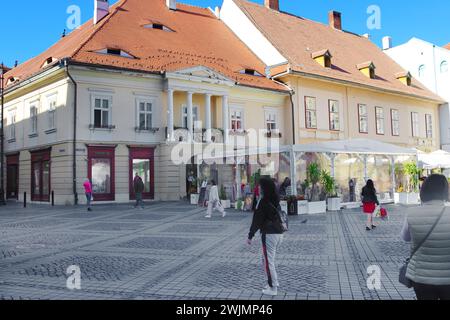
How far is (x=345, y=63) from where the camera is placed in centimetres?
3512

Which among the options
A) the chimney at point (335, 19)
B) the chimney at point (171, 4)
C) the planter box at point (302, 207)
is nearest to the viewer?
the planter box at point (302, 207)

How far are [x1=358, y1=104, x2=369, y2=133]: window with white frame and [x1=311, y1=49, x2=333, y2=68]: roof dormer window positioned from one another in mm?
4463

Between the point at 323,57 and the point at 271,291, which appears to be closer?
the point at 271,291

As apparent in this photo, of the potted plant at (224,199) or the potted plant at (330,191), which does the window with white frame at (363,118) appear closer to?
the potted plant at (330,191)

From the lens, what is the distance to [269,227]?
19.4 feet

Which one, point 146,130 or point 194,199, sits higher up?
point 146,130

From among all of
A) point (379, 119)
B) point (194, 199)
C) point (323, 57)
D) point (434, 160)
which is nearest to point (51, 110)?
point (194, 199)

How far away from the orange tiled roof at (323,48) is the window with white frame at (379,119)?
1876mm

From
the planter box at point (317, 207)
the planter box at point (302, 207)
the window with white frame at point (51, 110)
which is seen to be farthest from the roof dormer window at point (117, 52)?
the planter box at point (317, 207)

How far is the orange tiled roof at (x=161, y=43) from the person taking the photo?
2473 centimetres

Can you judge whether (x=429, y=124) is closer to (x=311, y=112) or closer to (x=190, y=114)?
(x=311, y=112)

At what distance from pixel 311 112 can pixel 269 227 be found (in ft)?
86.5

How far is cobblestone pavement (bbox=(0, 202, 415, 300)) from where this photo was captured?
6172mm

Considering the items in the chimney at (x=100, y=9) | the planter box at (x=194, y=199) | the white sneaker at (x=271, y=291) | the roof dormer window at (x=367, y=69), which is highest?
the chimney at (x=100, y=9)
